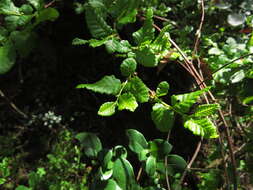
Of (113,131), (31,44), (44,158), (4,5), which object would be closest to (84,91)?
(113,131)

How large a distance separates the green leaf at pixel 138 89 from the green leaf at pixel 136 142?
0.65 ft

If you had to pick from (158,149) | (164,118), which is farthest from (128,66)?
(158,149)

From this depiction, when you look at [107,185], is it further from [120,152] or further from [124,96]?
[124,96]

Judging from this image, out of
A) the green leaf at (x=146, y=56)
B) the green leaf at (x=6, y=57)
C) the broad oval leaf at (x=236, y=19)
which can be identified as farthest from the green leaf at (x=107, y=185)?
the broad oval leaf at (x=236, y=19)

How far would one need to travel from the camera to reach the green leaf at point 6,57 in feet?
2.77

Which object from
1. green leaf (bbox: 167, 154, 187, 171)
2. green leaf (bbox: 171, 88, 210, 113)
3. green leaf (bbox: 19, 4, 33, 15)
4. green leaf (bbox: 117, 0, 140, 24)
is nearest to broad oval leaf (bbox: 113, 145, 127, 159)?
green leaf (bbox: 167, 154, 187, 171)

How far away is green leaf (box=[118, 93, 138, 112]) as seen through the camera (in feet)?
2.17

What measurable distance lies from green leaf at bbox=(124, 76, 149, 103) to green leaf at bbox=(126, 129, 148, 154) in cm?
20

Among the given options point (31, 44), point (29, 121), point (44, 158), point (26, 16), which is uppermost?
point (26, 16)

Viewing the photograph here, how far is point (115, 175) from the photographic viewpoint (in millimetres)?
798

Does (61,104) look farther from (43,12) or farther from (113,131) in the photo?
(43,12)

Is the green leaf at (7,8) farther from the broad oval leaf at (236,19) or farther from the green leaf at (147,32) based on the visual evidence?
the broad oval leaf at (236,19)

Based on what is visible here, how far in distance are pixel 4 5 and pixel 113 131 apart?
45.8 inches

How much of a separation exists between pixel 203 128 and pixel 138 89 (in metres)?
0.19
